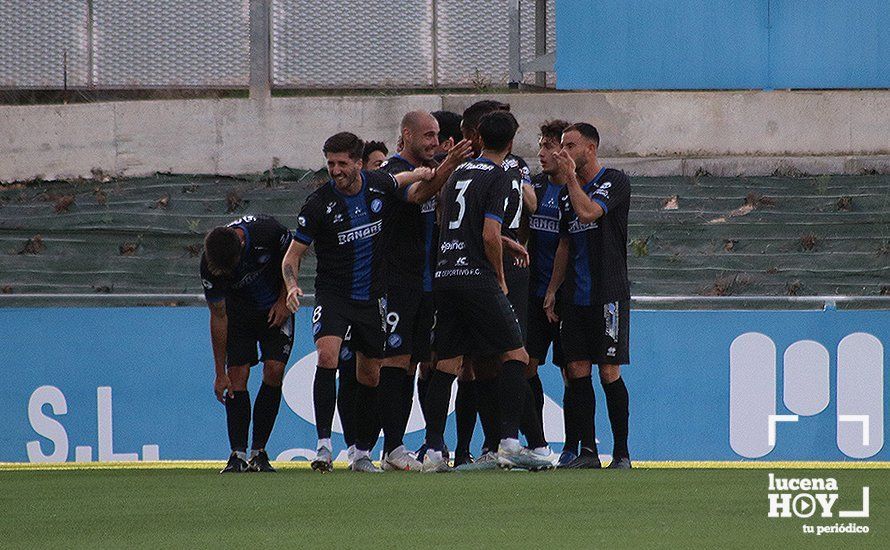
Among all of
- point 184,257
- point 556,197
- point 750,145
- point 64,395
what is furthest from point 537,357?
point 750,145

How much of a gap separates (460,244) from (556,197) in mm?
1276

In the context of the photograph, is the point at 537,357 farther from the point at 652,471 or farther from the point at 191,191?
the point at 191,191

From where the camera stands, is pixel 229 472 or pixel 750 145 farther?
pixel 750 145

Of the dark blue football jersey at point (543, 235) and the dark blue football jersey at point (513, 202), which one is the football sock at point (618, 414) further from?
the dark blue football jersey at point (513, 202)

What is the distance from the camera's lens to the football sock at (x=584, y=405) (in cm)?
897

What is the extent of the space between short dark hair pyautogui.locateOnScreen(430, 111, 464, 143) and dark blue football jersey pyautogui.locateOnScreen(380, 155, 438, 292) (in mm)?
531

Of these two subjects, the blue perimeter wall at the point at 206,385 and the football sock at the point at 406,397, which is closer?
the football sock at the point at 406,397

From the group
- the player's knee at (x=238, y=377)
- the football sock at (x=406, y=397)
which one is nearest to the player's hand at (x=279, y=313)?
the player's knee at (x=238, y=377)

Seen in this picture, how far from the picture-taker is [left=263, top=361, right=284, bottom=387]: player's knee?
8.95 meters

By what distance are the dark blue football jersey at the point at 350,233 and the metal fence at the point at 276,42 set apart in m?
8.58

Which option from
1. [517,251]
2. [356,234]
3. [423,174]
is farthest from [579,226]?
[356,234]

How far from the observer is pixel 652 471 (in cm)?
854

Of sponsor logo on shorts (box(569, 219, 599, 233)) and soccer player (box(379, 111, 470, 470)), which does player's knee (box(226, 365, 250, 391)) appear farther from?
sponsor logo on shorts (box(569, 219, 599, 233))

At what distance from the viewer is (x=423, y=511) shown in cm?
601
